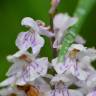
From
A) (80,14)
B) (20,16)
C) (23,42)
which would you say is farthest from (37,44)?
(20,16)

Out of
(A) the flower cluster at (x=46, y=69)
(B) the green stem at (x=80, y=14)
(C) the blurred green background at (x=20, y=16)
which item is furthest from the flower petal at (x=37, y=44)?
(C) the blurred green background at (x=20, y=16)

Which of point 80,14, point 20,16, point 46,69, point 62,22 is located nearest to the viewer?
point 80,14

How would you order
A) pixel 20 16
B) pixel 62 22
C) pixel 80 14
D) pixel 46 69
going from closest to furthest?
pixel 80 14, pixel 46 69, pixel 62 22, pixel 20 16

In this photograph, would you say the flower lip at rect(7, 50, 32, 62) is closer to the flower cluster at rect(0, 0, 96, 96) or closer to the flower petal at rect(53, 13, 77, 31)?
the flower cluster at rect(0, 0, 96, 96)

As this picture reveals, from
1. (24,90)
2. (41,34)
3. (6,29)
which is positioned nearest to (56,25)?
(41,34)

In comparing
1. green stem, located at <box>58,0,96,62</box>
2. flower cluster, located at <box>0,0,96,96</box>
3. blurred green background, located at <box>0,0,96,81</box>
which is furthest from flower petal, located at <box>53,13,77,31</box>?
blurred green background, located at <box>0,0,96,81</box>

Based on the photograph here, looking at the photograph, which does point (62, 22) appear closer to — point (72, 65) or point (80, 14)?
point (72, 65)

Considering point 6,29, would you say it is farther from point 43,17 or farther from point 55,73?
point 55,73
